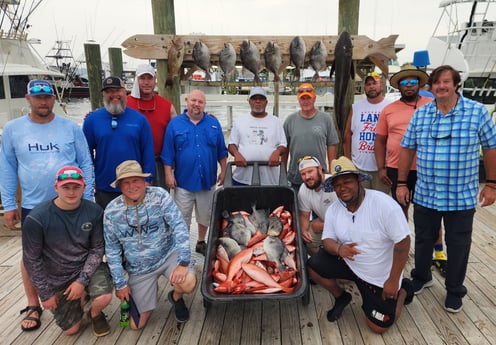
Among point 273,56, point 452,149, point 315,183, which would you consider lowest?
point 315,183

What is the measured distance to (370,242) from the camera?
2328 millimetres

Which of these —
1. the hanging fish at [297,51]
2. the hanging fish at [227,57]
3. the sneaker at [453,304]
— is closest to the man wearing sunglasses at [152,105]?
the hanging fish at [227,57]

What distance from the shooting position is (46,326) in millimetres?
2572

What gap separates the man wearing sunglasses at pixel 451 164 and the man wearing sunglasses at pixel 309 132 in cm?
85

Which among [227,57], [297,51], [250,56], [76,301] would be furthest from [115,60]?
[76,301]

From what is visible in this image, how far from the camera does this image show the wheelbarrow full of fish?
2189 mm

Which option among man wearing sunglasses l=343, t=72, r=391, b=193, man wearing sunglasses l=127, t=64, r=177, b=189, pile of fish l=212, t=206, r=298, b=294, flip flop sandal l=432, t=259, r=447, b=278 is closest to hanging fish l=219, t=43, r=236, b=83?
man wearing sunglasses l=127, t=64, r=177, b=189

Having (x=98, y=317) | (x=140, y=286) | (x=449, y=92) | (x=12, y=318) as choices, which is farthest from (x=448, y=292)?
(x=12, y=318)

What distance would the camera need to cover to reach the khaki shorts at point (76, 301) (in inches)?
93.2

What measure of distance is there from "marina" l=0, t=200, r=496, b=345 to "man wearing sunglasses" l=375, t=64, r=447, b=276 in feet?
2.04

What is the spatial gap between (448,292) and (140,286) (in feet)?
7.85

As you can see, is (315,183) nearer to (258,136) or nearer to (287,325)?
(258,136)

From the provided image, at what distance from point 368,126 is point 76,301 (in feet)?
9.77

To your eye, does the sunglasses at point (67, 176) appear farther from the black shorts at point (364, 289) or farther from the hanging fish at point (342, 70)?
the hanging fish at point (342, 70)
